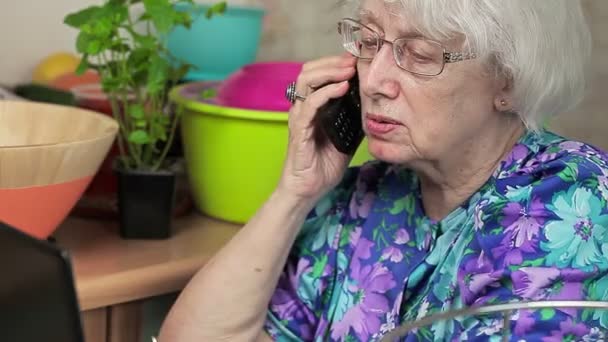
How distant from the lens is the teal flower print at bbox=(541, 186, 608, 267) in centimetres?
96

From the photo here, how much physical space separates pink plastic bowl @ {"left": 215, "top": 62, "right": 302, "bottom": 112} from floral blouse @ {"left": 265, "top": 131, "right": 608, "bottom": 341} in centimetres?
16

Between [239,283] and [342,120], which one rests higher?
[342,120]

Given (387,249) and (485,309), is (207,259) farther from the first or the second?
(485,309)

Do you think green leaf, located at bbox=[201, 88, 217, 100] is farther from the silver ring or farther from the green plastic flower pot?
the silver ring

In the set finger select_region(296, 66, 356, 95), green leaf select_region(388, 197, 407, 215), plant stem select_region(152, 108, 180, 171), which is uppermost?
finger select_region(296, 66, 356, 95)

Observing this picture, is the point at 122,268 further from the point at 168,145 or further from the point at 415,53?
the point at 415,53

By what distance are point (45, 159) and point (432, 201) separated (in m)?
0.50

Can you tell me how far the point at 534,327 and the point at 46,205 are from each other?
611 mm

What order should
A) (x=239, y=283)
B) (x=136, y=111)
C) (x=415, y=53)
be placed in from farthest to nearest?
1. (x=136, y=111)
2. (x=239, y=283)
3. (x=415, y=53)

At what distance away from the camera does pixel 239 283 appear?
46.0 inches

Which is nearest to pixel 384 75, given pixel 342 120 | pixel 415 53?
pixel 415 53

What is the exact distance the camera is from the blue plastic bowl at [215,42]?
1.61 m

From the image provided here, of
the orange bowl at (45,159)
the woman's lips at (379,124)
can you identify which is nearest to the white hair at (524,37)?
the woman's lips at (379,124)

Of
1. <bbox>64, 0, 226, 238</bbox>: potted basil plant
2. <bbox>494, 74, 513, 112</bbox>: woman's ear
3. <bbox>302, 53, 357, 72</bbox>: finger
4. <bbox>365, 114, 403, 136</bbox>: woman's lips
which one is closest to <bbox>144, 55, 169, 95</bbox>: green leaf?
<bbox>64, 0, 226, 238</bbox>: potted basil plant
